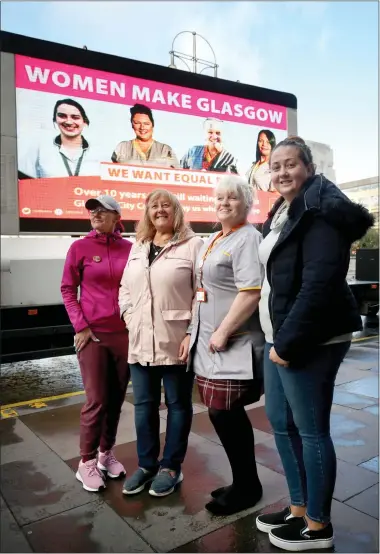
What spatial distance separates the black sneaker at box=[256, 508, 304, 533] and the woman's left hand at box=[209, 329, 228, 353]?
3.08ft

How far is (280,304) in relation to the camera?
87.7 inches

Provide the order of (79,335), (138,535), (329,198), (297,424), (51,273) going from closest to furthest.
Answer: (329,198) < (297,424) < (138,535) < (79,335) < (51,273)

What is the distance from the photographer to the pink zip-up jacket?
3100 millimetres

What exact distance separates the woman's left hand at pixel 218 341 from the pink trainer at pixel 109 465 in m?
1.24

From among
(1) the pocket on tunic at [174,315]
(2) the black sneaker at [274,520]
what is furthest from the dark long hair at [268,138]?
(2) the black sneaker at [274,520]

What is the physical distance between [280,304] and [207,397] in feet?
2.58

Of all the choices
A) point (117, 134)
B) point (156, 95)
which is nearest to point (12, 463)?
point (117, 134)

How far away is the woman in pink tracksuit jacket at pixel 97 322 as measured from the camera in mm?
3080

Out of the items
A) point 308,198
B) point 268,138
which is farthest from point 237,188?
point 268,138

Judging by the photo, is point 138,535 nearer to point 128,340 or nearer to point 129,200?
point 128,340

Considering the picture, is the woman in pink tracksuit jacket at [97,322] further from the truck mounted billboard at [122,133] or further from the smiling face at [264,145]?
the smiling face at [264,145]

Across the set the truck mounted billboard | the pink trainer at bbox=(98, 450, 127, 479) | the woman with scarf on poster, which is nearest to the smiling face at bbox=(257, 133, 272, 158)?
the truck mounted billboard

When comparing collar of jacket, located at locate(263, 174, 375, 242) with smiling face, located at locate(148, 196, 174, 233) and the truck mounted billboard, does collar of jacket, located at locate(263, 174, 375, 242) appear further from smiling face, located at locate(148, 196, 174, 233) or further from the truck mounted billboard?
the truck mounted billboard

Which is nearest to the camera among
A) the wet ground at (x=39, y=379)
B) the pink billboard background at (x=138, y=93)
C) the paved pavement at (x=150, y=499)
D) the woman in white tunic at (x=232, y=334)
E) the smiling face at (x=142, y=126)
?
the paved pavement at (x=150, y=499)
